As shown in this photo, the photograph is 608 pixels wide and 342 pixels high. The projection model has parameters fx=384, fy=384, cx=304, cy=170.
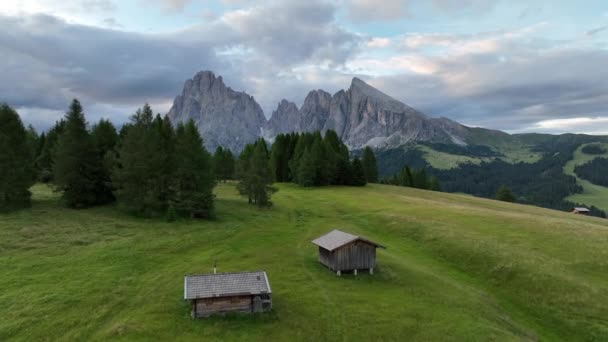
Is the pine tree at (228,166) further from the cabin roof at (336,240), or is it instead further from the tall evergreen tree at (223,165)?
the cabin roof at (336,240)

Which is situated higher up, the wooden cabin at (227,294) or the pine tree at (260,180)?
the pine tree at (260,180)

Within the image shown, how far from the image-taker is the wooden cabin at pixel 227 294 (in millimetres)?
26719

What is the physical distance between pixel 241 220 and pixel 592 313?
43.3m

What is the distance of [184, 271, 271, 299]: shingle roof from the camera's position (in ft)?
87.4

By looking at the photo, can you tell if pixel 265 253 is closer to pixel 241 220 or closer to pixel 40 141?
pixel 241 220

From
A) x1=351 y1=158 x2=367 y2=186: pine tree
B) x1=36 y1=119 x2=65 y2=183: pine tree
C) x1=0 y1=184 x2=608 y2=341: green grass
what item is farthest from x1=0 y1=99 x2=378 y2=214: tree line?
x1=351 y1=158 x2=367 y2=186: pine tree

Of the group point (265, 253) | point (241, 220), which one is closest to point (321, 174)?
point (241, 220)

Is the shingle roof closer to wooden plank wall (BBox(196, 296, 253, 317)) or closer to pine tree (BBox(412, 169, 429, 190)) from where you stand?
wooden plank wall (BBox(196, 296, 253, 317))

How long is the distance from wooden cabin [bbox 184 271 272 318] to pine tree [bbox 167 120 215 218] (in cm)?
3023

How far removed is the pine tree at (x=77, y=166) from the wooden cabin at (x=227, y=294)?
125 ft

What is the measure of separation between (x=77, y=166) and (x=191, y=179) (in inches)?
654

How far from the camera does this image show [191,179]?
194 feet

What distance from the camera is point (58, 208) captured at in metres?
54.6

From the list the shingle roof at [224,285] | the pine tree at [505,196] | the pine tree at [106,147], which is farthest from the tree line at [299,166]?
the pine tree at [505,196]
